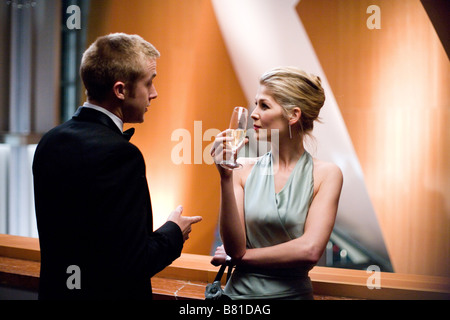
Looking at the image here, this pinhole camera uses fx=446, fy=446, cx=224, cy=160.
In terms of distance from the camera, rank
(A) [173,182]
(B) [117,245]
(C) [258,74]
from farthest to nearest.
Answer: (A) [173,182] < (C) [258,74] < (B) [117,245]

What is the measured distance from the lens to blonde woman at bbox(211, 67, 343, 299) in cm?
153

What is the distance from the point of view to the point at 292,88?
161 cm

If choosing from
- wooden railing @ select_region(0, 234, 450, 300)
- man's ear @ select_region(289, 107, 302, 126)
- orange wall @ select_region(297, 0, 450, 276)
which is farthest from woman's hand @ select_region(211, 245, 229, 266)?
orange wall @ select_region(297, 0, 450, 276)

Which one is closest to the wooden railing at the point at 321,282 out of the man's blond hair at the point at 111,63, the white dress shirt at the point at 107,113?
the white dress shirt at the point at 107,113

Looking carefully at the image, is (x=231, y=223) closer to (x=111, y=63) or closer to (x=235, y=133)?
(x=235, y=133)

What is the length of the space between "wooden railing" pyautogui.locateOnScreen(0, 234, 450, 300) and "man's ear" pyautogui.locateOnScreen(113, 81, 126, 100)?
1.27m

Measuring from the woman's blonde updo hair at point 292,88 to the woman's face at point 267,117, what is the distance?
2 centimetres

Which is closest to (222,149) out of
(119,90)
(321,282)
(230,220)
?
(230,220)

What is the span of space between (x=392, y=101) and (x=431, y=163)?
49cm

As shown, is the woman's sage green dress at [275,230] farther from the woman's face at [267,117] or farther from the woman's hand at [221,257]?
the woman's face at [267,117]

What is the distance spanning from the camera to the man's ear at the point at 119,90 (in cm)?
140
